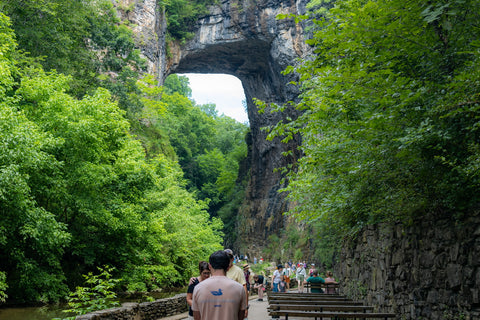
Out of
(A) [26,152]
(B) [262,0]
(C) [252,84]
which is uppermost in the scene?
(B) [262,0]

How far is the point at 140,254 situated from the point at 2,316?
505cm

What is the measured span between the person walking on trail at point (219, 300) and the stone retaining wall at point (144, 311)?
15.2ft

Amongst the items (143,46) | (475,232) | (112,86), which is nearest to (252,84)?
(143,46)

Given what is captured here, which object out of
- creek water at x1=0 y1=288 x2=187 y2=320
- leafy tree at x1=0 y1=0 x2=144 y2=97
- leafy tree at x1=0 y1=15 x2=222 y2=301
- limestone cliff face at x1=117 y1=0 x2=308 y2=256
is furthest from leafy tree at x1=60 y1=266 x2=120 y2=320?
limestone cliff face at x1=117 y1=0 x2=308 y2=256

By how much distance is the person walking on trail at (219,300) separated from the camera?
3.26 m

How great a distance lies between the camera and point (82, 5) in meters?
21.7

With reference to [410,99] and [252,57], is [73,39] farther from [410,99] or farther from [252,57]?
[252,57]

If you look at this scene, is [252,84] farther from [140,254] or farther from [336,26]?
[336,26]

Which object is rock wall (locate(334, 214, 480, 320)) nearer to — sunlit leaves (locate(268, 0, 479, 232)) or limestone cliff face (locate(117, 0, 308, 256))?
sunlit leaves (locate(268, 0, 479, 232))

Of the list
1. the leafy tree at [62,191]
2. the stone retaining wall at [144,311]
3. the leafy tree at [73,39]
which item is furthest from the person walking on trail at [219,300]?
the leafy tree at [73,39]

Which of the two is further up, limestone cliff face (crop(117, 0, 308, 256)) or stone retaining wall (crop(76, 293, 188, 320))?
limestone cliff face (crop(117, 0, 308, 256))

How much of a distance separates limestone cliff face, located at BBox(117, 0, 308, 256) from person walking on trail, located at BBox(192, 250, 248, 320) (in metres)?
32.7

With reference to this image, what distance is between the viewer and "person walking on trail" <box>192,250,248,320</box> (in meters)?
3.26

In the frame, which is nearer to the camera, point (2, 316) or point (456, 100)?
point (456, 100)
